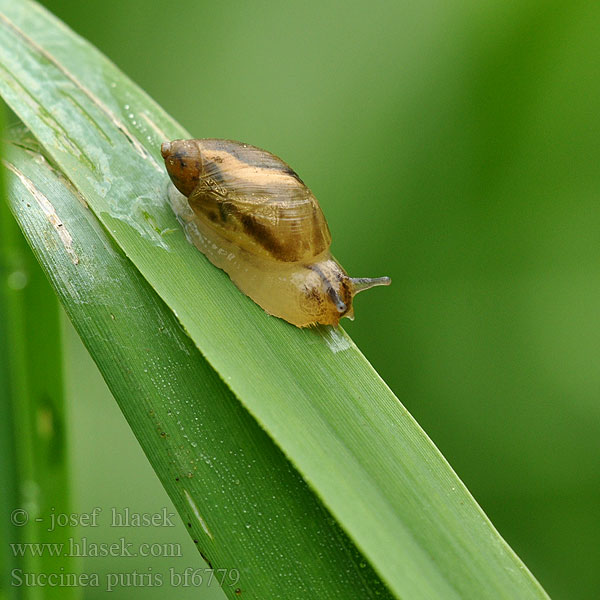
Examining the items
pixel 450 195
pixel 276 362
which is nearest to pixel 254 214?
pixel 276 362

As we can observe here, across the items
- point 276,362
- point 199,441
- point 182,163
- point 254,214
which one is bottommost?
point 199,441

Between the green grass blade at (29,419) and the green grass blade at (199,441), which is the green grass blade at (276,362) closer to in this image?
the green grass blade at (199,441)

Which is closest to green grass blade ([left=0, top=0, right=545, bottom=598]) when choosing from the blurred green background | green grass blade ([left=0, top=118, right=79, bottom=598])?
green grass blade ([left=0, top=118, right=79, bottom=598])

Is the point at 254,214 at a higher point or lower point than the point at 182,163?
lower

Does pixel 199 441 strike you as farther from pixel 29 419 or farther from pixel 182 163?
pixel 182 163

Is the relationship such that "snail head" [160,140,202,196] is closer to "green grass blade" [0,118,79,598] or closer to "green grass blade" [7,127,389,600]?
"green grass blade" [7,127,389,600]

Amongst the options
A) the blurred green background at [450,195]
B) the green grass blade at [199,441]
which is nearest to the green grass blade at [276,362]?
the green grass blade at [199,441]

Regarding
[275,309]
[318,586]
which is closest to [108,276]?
[275,309]
